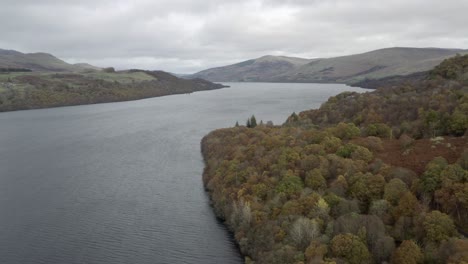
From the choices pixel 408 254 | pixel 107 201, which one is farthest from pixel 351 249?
pixel 107 201

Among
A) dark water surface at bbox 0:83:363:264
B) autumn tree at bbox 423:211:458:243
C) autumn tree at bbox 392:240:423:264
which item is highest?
autumn tree at bbox 423:211:458:243

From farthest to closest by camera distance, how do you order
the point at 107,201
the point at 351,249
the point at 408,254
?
the point at 107,201 < the point at 351,249 < the point at 408,254

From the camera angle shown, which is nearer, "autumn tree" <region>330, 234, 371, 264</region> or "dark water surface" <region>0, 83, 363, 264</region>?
"autumn tree" <region>330, 234, 371, 264</region>

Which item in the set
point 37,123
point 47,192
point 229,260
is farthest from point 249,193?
point 37,123

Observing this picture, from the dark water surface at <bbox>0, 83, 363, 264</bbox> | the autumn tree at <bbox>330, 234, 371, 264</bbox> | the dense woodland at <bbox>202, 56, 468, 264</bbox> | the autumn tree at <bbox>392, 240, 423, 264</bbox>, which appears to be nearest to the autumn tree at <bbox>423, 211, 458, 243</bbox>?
the dense woodland at <bbox>202, 56, 468, 264</bbox>

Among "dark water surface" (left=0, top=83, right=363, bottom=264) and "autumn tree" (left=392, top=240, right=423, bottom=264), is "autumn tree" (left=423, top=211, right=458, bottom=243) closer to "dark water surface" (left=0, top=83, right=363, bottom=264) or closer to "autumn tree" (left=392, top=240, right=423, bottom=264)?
"autumn tree" (left=392, top=240, right=423, bottom=264)

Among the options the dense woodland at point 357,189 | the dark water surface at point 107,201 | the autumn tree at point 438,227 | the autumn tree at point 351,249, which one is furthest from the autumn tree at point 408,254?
the dark water surface at point 107,201

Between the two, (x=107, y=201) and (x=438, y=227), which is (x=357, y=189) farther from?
(x=107, y=201)
